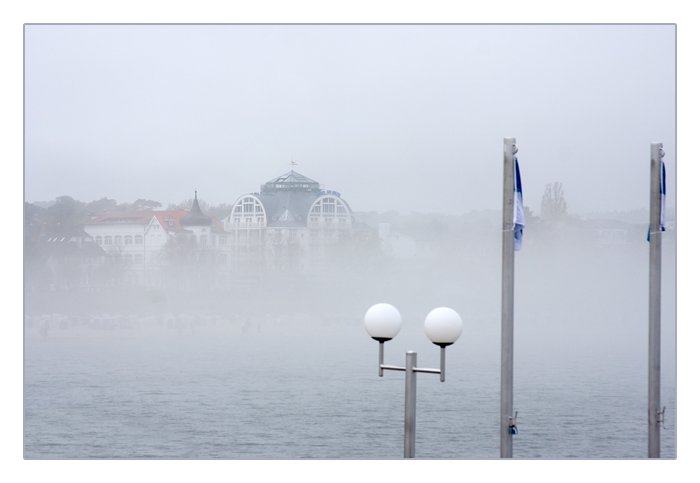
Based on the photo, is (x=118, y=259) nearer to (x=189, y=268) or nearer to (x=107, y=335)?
(x=189, y=268)

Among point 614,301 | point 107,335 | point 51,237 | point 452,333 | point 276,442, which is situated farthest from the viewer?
point 614,301

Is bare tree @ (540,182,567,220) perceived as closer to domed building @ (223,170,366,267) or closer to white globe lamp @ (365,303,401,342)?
domed building @ (223,170,366,267)

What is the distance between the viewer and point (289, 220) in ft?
135

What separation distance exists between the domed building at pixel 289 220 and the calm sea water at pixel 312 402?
7.11m

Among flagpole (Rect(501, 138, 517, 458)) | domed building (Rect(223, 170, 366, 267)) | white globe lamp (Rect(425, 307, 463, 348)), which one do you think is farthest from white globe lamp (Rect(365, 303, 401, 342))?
domed building (Rect(223, 170, 366, 267))

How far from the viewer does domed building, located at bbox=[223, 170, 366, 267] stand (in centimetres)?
3972

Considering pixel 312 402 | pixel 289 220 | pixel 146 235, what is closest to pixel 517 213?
pixel 312 402

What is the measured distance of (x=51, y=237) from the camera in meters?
37.7

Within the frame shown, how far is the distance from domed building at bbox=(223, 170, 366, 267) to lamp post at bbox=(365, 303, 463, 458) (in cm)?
3473

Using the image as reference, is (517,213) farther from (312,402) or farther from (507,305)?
(312,402)

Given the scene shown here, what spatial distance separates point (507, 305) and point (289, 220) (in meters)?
37.2

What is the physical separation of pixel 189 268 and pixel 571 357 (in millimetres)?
24712

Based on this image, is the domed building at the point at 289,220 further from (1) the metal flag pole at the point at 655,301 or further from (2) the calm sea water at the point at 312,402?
(1) the metal flag pole at the point at 655,301

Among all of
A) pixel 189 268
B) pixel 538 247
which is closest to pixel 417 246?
pixel 538 247
